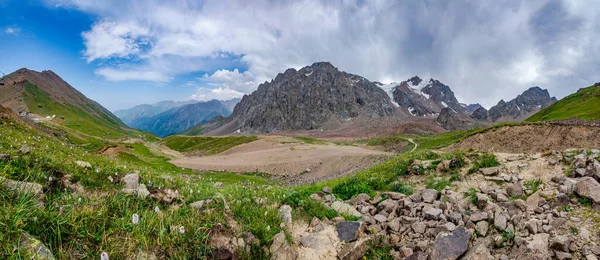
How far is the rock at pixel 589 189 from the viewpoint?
24.2ft

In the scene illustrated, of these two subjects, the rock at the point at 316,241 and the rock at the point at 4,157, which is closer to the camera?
the rock at the point at 4,157

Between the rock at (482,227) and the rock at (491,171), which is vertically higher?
the rock at (491,171)

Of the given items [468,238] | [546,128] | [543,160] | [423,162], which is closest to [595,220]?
[468,238]

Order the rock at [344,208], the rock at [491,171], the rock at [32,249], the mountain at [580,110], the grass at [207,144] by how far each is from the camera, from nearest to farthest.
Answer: the rock at [32,249] → the rock at [344,208] → the rock at [491,171] → the mountain at [580,110] → the grass at [207,144]

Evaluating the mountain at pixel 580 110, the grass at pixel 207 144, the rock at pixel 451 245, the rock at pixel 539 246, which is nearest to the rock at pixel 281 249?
the rock at pixel 451 245

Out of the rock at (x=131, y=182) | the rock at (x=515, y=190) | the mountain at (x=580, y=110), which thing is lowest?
the rock at (x=515, y=190)

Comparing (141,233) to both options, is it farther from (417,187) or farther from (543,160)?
(543,160)

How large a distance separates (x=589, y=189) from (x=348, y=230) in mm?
6926

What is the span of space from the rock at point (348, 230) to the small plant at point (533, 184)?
612 centimetres

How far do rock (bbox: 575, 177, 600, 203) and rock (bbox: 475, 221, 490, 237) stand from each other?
3.03m

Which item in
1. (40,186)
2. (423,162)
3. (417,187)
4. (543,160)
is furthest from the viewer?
(423,162)

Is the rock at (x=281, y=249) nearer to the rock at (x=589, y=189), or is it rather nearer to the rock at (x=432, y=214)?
the rock at (x=432, y=214)

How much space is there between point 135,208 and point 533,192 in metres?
11.8

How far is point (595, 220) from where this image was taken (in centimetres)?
671
